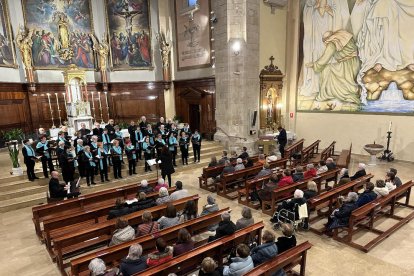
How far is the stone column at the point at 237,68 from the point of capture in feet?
41.3

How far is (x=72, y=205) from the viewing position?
643cm

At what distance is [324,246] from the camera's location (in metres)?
5.54

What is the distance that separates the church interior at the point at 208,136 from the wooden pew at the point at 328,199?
0.05 metres

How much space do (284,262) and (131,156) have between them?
7.07 m

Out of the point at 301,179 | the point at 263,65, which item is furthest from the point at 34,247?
the point at 263,65

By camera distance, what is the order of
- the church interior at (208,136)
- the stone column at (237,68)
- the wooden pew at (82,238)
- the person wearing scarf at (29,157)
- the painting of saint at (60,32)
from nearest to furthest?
the wooden pew at (82,238), the church interior at (208,136), the person wearing scarf at (29,157), the stone column at (237,68), the painting of saint at (60,32)

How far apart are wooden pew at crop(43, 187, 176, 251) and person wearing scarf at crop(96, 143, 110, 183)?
10.9 ft

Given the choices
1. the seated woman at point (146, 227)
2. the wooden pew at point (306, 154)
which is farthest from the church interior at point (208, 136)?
the wooden pew at point (306, 154)

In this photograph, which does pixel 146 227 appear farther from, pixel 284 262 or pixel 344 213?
pixel 344 213

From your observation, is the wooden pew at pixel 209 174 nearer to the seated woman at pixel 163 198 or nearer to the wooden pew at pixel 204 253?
the seated woman at pixel 163 198

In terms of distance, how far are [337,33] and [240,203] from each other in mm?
9922

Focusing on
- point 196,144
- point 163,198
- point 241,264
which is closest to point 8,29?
point 196,144

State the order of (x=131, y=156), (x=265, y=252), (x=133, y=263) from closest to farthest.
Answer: (x=133, y=263)
(x=265, y=252)
(x=131, y=156)

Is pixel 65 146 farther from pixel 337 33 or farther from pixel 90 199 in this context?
pixel 337 33
